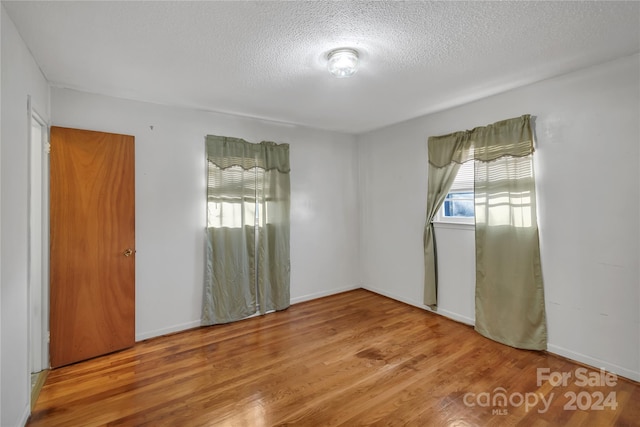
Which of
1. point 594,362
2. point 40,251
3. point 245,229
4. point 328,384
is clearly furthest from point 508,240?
point 40,251

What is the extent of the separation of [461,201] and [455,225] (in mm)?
314

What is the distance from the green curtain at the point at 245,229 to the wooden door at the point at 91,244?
2.68 feet

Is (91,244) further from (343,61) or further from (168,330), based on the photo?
(343,61)

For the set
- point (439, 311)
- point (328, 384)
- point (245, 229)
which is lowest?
point (328, 384)

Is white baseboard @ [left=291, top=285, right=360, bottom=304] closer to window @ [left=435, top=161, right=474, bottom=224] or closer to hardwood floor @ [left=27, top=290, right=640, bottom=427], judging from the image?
hardwood floor @ [left=27, top=290, right=640, bottom=427]

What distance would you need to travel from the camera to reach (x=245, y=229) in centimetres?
367

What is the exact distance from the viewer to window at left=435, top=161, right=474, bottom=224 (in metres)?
3.44

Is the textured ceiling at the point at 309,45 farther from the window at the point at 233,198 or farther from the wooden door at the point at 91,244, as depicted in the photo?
the window at the point at 233,198

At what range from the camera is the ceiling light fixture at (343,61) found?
2150 mm

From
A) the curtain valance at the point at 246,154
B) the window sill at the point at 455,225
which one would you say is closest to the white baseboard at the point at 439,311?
the window sill at the point at 455,225

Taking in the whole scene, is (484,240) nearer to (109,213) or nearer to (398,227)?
(398,227)

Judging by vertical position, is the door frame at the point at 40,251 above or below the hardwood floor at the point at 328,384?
above

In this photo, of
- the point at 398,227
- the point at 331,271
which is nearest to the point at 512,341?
the point at 398,227

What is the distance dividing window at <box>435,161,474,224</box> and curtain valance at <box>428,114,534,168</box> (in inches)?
7.1
